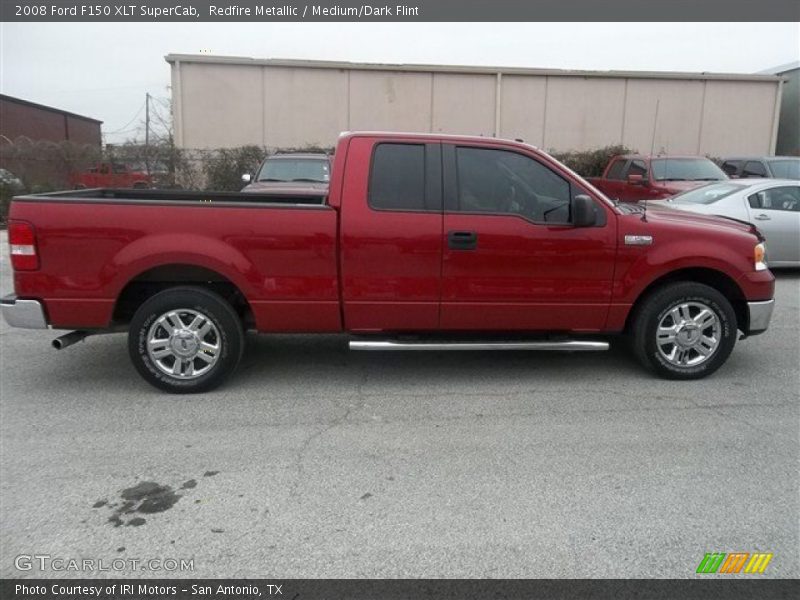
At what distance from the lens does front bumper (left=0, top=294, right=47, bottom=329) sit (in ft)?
14.3

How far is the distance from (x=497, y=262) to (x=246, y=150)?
50.0 feet

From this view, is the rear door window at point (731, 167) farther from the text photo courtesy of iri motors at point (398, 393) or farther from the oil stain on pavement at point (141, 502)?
the oil stain on pavement at point (141, 502)

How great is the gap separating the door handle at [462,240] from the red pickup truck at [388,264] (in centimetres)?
1

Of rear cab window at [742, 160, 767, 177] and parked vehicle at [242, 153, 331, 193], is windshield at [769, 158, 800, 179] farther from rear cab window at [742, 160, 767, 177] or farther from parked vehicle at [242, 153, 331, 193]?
parked vehicle at [242, 153, 331, 193]

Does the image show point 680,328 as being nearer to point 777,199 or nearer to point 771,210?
point 771,210

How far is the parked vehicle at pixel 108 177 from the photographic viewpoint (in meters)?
14.7

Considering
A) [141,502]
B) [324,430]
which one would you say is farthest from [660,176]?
[141,502]

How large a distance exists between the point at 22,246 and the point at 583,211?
3.98 metres

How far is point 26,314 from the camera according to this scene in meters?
4.37

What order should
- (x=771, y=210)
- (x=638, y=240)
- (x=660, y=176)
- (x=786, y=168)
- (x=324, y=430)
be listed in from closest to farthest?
(x=324, y=430)
(x=638, y=240)
(x=771, y=210)
(x=660, y=176)
(x=786, y=168)

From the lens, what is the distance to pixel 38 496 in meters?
3.17

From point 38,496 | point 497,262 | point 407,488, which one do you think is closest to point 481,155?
point 497,262

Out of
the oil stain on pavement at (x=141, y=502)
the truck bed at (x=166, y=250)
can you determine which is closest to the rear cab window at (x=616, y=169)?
the truck bed at (x=166, y=250)

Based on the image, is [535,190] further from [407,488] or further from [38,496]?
[38,496]
